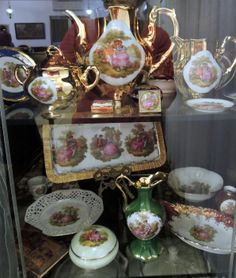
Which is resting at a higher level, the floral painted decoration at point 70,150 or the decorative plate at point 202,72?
the decorative plate at point 202,72

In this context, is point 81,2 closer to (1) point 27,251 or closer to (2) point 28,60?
(2) point 28,60

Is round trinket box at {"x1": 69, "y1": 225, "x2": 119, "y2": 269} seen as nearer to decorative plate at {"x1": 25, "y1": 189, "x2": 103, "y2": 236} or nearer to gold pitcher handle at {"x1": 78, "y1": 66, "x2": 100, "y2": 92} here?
decorative plate at {"x1": 25, "y1": 189, "x2": 103, "y2": 236}

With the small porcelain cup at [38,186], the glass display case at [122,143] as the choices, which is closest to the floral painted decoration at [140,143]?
the glass display case at [122,143]

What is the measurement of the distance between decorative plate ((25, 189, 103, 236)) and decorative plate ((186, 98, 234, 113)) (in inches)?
12.5

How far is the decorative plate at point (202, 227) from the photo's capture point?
642 mm

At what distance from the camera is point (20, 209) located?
1.99ft

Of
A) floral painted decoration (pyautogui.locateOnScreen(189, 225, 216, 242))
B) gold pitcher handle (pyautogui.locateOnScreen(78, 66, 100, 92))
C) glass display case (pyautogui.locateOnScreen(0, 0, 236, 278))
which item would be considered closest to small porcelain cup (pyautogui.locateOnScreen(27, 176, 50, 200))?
glass display case (pyautogui.locateOnScreen(0, 0, 236, 278))

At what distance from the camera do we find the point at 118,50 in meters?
0.55

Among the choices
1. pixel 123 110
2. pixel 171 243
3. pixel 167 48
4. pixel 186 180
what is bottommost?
pixel 171 243

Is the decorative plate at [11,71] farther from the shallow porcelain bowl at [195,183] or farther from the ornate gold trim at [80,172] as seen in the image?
the shallow porcelain bowl at [195,183]

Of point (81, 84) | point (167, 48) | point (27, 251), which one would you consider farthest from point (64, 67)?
point (27, 251)

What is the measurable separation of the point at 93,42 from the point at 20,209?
0.37 m

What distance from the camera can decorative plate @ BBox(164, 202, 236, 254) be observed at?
0.64 m

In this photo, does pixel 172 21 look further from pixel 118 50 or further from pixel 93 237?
pixel 93 237
